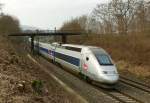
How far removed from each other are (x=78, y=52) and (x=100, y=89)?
6.75 metres

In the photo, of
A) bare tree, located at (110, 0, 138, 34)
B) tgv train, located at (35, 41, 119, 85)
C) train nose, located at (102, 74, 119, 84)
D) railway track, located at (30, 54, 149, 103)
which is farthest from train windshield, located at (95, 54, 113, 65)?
bare tree, located at (110, 0, 138, 34)

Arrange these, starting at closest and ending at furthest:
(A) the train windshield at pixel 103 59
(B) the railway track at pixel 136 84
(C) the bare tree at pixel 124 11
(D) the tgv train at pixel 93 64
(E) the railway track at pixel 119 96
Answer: (E) the railway track at pixel 119 96 < (D) the tgv train at pixel 93 64 < (B) the railway track at pixel 136 84 < (A) the train windshield at pixel 103 59 < (C) the bare tree at pixel 124 11

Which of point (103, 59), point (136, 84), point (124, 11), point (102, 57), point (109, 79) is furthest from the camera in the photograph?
point (124, 11)

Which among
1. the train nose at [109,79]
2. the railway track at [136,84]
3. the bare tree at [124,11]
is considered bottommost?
the railway track at [136,84]

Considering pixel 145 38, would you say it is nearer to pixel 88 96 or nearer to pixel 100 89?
pixel 100 89

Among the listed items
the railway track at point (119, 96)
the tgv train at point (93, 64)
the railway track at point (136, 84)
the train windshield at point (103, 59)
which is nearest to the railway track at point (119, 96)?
the railway track at point (119, 96)

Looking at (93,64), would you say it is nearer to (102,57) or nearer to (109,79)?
(102,57)

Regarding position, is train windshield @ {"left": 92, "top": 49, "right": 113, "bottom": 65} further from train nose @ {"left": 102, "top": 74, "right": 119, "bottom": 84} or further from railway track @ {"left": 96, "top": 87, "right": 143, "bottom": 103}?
railway track @ {"left": 96, "top": 87, "right": 143, "bottom": 103}

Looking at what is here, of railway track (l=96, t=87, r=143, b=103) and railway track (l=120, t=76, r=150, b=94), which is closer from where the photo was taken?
railway track (l=96, t=87, r=143, b=103)

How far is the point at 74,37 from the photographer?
86000 millimetres

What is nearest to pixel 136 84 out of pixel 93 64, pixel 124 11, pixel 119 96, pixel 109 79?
pixel 109 79

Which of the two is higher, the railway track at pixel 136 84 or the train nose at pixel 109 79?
the train nose at pixel 109 79

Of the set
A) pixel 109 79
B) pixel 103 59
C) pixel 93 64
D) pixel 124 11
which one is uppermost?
pixel 124 11

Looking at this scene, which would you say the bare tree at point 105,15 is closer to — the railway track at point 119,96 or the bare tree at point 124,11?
the bare tree at point 124,11
